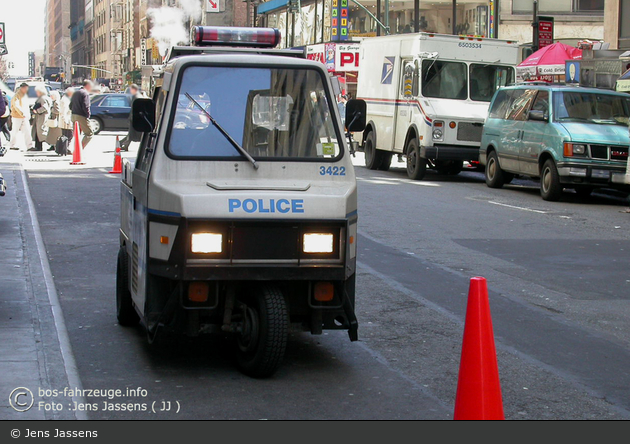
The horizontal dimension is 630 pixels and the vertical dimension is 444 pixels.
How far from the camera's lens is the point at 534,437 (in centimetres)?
484

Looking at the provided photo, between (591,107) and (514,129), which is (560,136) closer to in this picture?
(591,107)

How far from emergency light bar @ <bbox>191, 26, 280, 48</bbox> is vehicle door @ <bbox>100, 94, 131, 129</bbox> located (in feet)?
97.9

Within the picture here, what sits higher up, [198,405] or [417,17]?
[417,17]

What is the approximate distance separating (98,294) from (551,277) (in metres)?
4.61

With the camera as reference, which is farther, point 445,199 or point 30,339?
point 445,199

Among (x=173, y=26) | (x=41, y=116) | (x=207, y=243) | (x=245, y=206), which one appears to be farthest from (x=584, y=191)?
(x=173, y=26)

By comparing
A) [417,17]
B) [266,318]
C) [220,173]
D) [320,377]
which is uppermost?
[417,17]

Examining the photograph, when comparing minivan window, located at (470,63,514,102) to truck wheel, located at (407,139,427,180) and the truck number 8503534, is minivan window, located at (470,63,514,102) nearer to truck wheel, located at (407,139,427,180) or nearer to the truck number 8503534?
truck wheel, located at (407,139,427,180)

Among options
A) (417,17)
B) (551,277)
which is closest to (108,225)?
(551,277)

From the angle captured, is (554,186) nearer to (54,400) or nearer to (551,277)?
(551,277)

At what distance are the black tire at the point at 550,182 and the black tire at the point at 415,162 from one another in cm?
Answer: 369

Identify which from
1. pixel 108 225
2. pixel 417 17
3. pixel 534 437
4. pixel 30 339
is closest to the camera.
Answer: pixel 534 437

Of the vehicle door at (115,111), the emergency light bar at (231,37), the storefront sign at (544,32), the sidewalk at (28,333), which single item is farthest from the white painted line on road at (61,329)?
the vehicle door at (115,111)

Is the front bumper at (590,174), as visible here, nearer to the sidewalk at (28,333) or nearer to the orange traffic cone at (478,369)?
the sidewalk at (28,333)
